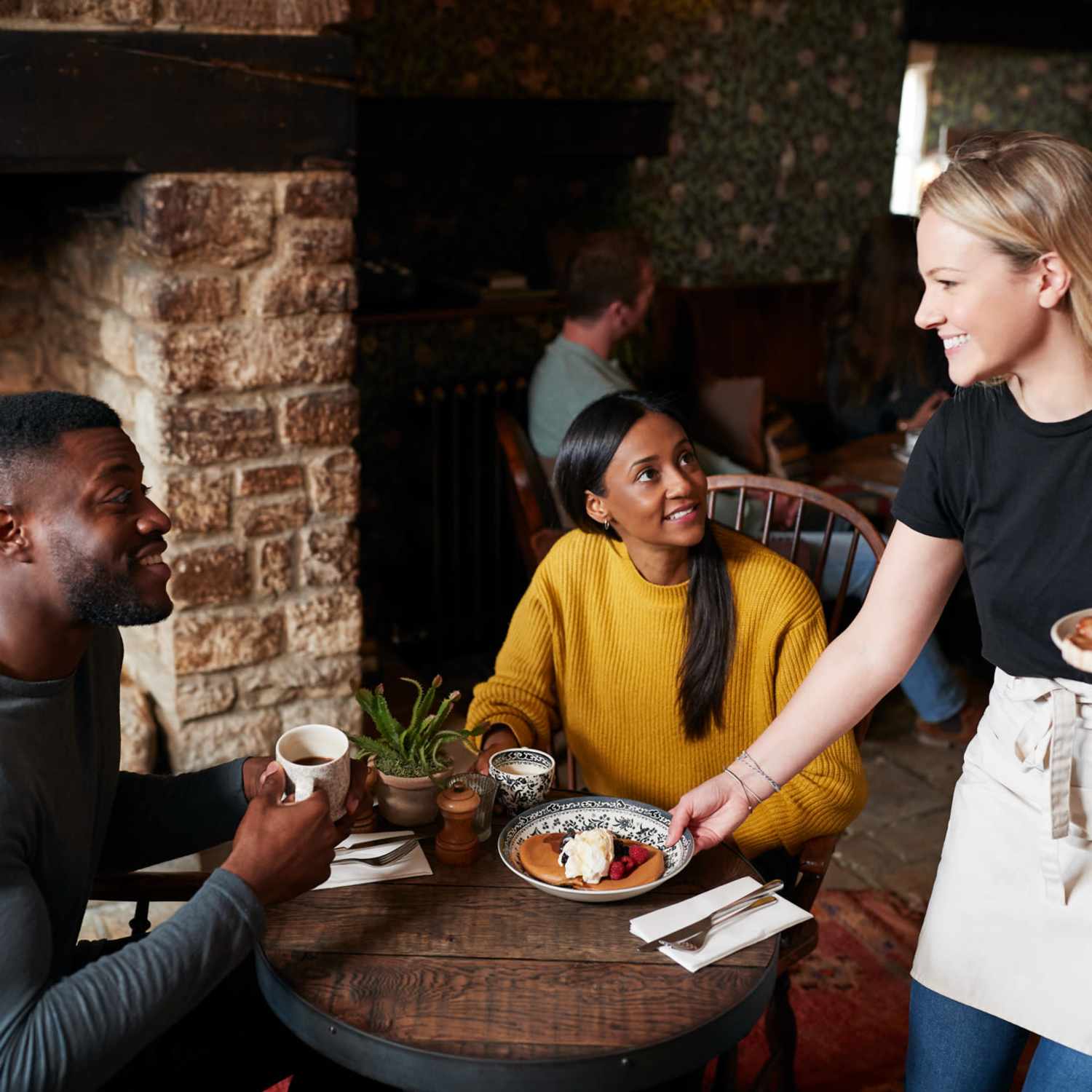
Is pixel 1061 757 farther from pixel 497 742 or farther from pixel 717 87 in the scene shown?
pixel 717 87

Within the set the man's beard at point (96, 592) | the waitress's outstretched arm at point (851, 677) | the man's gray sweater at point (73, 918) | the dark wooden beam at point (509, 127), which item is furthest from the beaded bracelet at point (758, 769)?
the dark wooden beam at point (509, 127)

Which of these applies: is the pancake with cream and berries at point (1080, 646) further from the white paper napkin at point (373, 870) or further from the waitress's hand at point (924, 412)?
the waitress's hand at point (924, 412)

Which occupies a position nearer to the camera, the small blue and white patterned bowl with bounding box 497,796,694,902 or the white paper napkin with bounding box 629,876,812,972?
the white paper napkin with bounding box 629,876,812,972

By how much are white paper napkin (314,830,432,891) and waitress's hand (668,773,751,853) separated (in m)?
0.32

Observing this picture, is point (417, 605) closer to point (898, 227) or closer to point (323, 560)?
point (323, 560)

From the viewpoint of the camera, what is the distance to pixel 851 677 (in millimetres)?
1591

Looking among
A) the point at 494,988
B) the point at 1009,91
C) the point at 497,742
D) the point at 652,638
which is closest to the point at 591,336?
the point at 652,638

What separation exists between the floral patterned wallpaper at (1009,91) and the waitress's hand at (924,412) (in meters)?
2.06

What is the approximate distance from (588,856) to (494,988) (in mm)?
213

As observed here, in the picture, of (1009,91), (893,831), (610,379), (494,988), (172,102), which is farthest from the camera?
(1009,91)

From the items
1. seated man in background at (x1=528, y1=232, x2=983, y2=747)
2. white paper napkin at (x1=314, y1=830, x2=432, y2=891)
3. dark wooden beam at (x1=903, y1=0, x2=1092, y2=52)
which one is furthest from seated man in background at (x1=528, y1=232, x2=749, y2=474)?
dark wooden beam at (x1=903, y1=0, x2=1092, y2=52)

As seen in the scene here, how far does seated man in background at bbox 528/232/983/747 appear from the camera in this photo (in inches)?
131

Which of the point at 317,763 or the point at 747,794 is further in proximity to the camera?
the point at 747,794

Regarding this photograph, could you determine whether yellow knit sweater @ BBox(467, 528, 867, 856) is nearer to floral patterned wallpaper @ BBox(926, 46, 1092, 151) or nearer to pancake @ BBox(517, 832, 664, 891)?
pancake @ BBox(517, 832, 664, 891)
